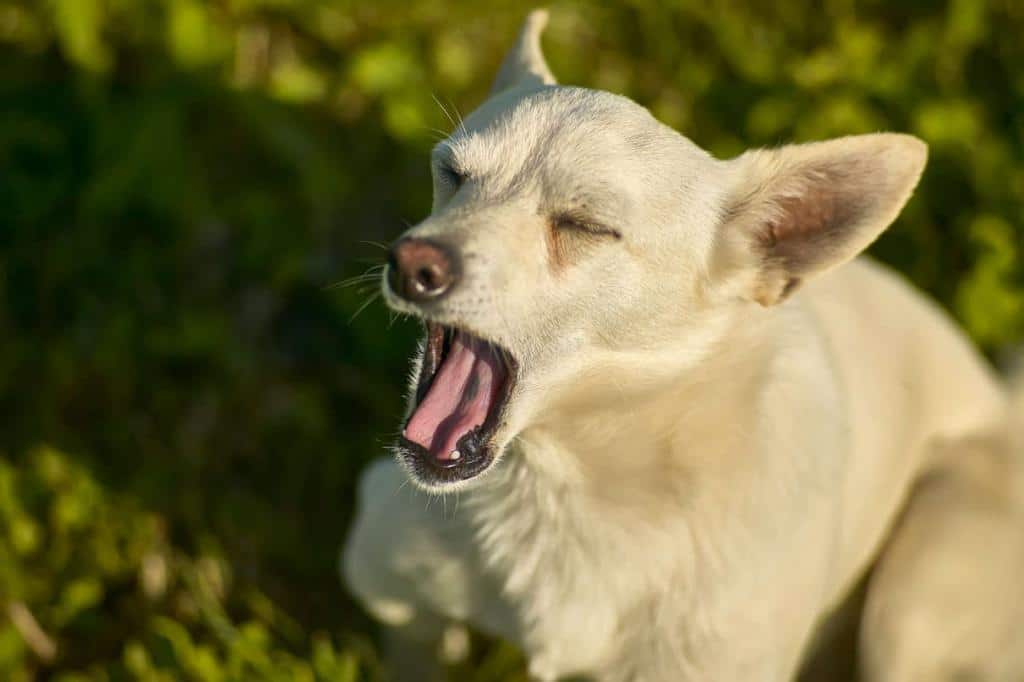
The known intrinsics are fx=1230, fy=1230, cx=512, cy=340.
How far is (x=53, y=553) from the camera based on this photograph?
349 centimetres

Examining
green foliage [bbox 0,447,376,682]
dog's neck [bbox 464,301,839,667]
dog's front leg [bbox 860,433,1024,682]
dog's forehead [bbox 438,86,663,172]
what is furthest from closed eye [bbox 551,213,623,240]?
green foliage [bbox 0,447,376,682]

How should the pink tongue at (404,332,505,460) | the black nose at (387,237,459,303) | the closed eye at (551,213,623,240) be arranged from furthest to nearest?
the pink tongue at (404,332,505,460)
the closed eye at (551,213,623,240)
the black nose at (387,237,459,303)

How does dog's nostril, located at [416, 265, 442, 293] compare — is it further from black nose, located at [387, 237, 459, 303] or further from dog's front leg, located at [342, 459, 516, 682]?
dog's front leg, located at [342, 459, 516, 682]

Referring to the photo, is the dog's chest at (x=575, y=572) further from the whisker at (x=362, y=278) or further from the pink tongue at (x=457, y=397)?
the whisker at (x=362, y=278)

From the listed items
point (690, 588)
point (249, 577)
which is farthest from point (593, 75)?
point (690, 588)

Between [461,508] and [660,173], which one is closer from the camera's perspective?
[660,173]

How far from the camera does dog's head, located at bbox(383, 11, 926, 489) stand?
90.1 inches

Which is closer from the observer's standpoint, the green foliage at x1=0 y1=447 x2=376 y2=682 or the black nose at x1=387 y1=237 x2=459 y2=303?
the black nose at x1=387 y1=237 x2=459 y2=303

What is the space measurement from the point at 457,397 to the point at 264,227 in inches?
80.7

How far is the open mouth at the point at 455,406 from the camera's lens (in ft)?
7.92

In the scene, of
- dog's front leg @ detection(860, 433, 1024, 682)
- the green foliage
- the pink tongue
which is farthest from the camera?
the green foliage

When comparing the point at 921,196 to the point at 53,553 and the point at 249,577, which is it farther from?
the point at 53,553

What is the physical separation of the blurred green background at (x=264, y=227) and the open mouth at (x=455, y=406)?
1.09 meters

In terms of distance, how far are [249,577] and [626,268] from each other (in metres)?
1.81
